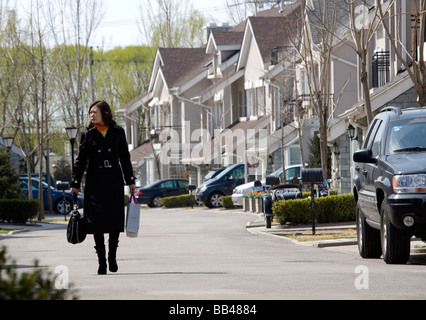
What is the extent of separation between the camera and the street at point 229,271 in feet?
29.7

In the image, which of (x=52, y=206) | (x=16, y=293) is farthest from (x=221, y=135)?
(x=16, y=293)

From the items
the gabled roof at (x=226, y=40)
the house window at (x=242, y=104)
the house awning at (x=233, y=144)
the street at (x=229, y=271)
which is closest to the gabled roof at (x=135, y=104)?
the house awning at (x=233, y=144)

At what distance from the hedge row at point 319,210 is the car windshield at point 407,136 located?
38.9 feet

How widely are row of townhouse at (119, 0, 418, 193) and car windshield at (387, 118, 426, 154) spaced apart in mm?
16314

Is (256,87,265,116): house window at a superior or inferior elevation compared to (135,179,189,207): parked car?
superior

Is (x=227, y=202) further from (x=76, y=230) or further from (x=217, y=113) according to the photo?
(x=76, y=230)

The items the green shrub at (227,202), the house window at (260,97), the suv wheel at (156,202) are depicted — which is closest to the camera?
the green shrub at (227,202)

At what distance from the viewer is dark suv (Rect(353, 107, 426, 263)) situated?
12.2 metres

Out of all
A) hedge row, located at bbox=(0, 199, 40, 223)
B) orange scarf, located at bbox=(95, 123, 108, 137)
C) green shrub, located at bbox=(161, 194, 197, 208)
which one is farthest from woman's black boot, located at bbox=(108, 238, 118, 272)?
green shrub, located at bbox=(161, 194, 197, 208)

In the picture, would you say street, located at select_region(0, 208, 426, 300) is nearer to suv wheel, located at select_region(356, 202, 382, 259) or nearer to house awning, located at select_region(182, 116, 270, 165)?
suv wheel, located at select_region(356, 202, 382, 259)

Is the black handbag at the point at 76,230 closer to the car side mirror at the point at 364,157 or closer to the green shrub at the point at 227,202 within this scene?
the car side mirror at the point at 364,157

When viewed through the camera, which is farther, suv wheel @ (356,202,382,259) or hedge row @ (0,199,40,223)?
hedge row @ (0,199,40,223)
